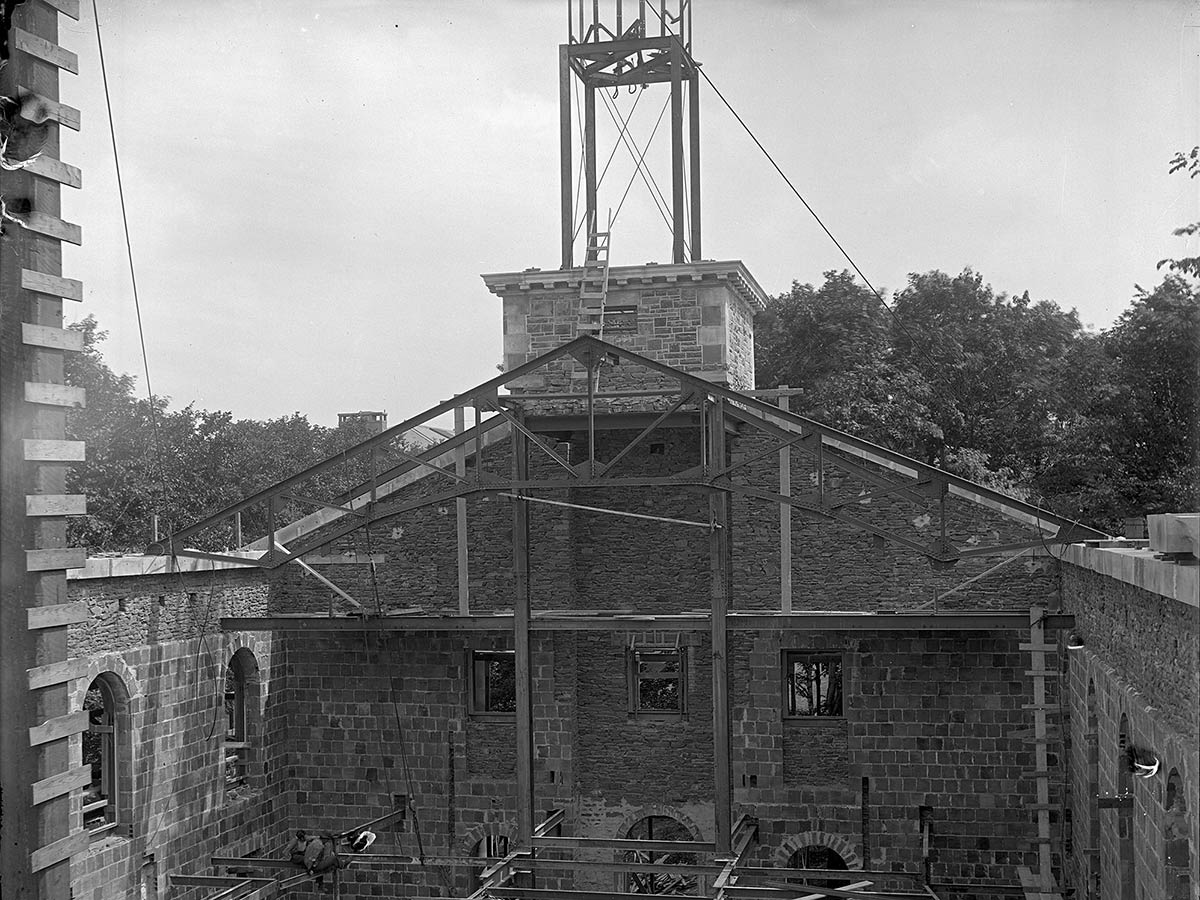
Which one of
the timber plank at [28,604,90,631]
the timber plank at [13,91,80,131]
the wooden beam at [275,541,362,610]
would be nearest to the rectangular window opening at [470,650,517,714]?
the wooden beam at [275,541,362,610]

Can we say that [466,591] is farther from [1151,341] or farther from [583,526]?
[1151,341]

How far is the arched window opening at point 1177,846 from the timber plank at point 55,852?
252 inches

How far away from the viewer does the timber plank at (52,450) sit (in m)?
5.71

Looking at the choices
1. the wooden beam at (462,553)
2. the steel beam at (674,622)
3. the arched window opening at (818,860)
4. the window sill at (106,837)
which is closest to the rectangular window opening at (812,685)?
the steel beam at (674,622)

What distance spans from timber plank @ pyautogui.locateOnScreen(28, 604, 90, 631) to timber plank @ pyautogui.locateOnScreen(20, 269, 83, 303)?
1.26 meters

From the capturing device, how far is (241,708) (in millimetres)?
18766

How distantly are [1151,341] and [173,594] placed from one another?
20335 mm

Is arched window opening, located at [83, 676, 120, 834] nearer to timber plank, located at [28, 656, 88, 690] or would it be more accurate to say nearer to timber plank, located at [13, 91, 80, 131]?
Result: timber plank, located at [28, 656, 88, 690]

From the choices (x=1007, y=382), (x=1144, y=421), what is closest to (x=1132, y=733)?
(x=1144, y=421)

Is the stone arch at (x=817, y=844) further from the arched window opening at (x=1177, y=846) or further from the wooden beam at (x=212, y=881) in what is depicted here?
the arched window opening at (x=1177, y=846)

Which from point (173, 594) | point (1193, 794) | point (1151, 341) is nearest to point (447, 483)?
point (173, 594)

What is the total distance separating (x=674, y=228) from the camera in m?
21.4

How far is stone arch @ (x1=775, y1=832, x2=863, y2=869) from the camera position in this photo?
18.2 meters

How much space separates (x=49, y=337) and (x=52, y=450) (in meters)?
0.53
